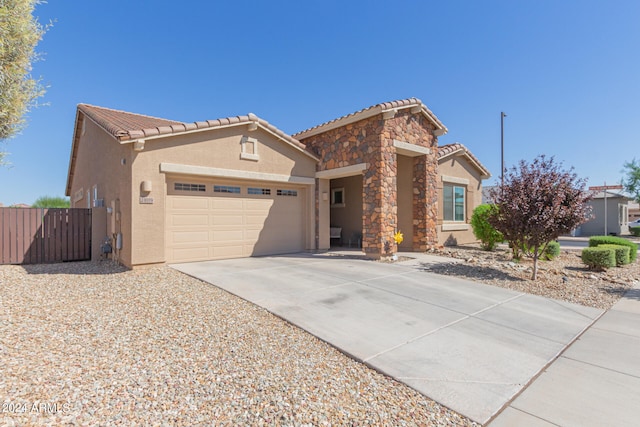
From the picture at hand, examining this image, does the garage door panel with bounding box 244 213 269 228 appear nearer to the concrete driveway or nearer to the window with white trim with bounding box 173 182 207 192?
the window with white trim with bounding box 173 182 207 192

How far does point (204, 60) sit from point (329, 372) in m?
14.5

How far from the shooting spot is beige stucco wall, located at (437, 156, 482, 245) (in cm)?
1334

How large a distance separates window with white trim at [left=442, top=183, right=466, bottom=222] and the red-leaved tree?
604 centimetres

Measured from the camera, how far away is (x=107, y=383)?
107 inches

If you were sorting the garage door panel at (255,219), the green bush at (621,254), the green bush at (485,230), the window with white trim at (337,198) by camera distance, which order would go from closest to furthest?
the green bush at (621,254), the garage door panel at (255,219), the green bush at (485,230), the window with white trim at (337,198)

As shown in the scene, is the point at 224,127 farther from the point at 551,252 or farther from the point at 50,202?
the point at 50,202

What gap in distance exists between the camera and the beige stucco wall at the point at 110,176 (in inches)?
323

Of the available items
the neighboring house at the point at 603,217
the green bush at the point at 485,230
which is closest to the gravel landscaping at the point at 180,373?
the green bush at the point at 485,230

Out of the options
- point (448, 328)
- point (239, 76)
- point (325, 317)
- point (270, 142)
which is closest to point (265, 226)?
point (270, 142)

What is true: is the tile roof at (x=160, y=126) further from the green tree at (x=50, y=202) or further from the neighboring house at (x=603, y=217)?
the neighboring house at (x=603, y=217)

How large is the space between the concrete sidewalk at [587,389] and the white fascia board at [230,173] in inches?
347

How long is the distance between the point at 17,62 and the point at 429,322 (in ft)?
34.3

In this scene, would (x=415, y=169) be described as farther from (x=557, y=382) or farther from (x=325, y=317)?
(x=557, y=382)

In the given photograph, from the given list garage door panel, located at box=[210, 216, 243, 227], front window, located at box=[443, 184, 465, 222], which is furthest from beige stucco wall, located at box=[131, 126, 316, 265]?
front window, located at box=[443, 184, 465, 222]
